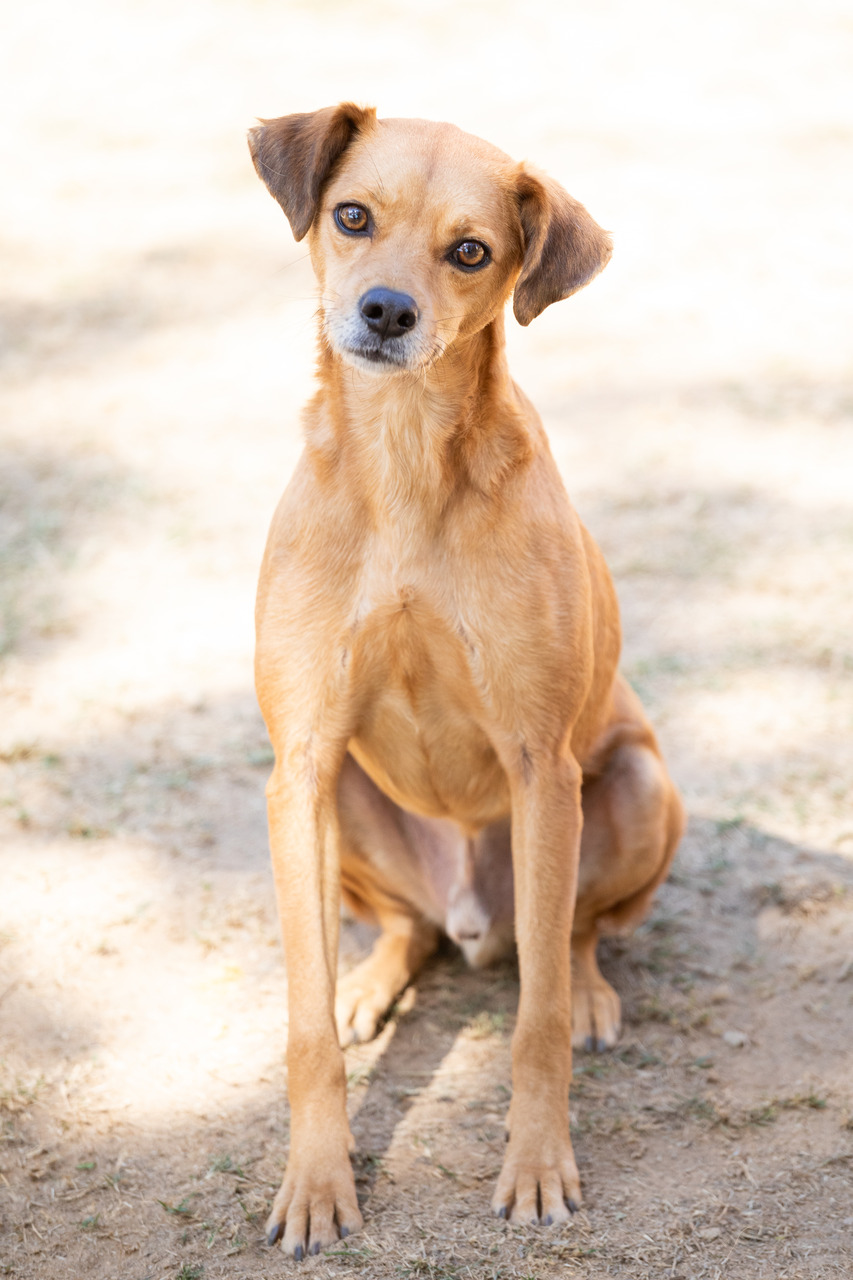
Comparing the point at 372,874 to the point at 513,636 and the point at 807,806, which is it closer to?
the point at 513,636

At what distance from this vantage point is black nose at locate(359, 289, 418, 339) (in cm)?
283

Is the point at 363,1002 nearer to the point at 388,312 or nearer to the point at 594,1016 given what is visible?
the point at 594,1016

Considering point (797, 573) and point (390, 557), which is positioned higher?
point (390, 557)

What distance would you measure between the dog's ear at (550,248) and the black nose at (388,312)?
1.00ft

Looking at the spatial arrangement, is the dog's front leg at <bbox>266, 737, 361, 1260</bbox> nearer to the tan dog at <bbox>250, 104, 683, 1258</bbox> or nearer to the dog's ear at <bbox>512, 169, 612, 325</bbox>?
the tan dog at <bbox>250, 104, 683, 1258</bbox>

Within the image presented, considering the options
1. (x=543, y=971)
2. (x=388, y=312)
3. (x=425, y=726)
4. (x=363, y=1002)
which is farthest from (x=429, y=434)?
(x=363, y=1002)

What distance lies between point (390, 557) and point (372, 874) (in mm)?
1171

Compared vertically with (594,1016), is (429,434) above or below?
above

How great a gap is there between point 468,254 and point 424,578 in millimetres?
778

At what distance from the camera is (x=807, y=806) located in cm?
471

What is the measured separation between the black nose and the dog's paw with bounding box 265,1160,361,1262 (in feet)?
6.50

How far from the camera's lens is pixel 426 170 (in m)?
2.97

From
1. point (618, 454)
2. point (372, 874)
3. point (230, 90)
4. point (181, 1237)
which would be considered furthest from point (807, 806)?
point (230, 90)

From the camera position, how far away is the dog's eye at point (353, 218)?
3.00 m
